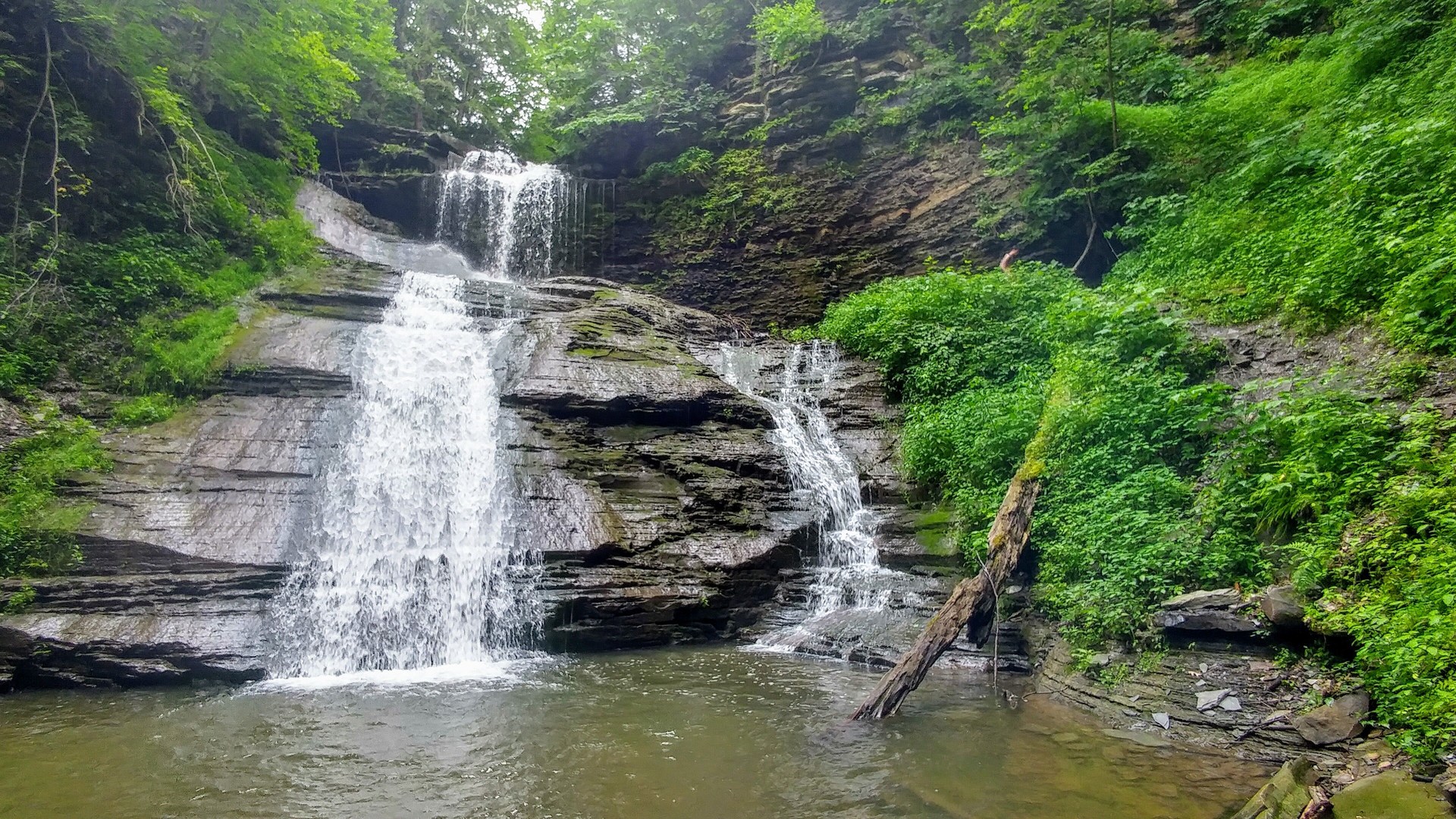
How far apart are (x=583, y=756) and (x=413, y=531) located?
555 centimetres

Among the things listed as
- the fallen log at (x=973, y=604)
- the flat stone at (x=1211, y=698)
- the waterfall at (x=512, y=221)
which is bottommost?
the flat stone at (x=1211, y=698)

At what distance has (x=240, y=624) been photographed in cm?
816

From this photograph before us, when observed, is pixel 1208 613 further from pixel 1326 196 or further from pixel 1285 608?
pixel 1326 196

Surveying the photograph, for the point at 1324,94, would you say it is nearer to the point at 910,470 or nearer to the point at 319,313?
the point at 910,470

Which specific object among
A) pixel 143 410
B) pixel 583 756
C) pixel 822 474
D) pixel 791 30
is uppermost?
pixel 791 30

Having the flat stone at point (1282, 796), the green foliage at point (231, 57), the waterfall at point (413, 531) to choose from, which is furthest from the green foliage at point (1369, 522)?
the green foliage at point (231, 57)

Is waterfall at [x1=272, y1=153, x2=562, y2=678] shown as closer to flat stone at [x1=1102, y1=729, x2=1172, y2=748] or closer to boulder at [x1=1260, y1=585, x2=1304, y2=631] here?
flat stone at [x1=1102, y1=729, x2=1172, y2=748]

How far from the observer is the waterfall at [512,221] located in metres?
19.7

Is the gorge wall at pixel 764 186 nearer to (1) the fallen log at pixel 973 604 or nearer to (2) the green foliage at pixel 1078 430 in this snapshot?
(2) the green foliage at pixel 1078 430

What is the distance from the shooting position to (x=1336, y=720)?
473 cm

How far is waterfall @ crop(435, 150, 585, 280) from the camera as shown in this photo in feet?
64.7

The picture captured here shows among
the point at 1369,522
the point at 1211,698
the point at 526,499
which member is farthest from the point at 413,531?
the point at 1369,522

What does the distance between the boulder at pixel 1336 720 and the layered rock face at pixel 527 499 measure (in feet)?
17.7

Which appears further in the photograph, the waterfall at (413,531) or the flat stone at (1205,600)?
the waterfall at (413,531)
